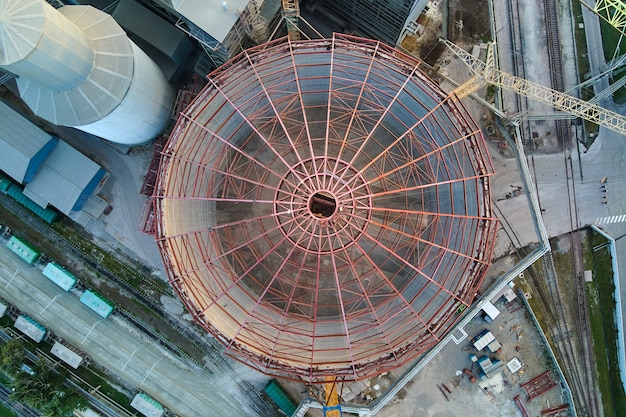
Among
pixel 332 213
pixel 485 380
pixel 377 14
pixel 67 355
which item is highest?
pixel 377 14

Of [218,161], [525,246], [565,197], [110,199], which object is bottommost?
[110,199]

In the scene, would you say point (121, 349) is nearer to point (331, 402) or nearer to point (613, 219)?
point (331, 402)

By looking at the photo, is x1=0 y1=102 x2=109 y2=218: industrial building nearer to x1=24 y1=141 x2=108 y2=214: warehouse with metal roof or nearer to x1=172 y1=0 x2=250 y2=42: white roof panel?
x1=24 y1=141 x2=108 y2=214: warehouse with metal roof

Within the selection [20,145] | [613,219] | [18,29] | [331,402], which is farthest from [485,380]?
[20,145]

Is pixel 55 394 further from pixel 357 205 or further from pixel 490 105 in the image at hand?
pixel 490 105

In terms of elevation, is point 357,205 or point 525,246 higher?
point 525,246

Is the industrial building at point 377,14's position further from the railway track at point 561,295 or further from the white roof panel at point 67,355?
the white roof panel at point 67,355

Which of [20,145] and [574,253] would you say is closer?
[20,145]

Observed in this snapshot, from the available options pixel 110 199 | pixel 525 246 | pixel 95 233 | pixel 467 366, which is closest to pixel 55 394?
pixel 95 233
